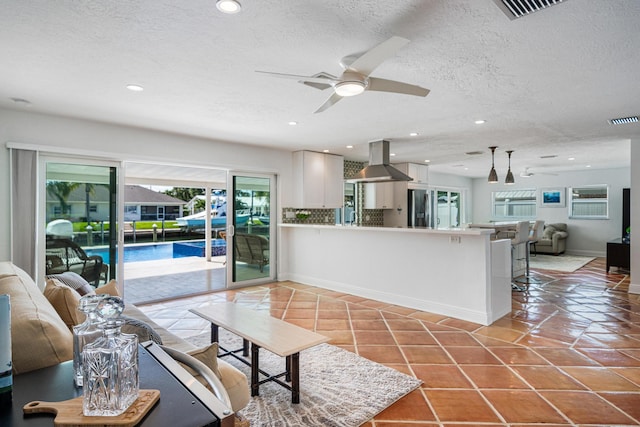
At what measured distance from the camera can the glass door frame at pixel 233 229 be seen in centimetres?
589

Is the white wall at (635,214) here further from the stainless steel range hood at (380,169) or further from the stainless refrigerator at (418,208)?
the stainless refrigerator at (418,208)

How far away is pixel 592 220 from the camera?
9672 mm

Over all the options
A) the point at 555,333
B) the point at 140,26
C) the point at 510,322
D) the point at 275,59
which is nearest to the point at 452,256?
the point at 510,322

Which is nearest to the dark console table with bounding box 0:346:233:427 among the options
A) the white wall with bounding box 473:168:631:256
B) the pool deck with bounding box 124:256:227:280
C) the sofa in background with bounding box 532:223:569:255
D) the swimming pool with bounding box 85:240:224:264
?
the pool deck with bounding box 124:256:227:280

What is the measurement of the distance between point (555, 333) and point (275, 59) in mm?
3839

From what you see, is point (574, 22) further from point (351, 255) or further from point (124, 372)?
point (351, 255)

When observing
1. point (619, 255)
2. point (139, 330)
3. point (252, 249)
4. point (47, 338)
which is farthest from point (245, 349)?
point (619, 255)

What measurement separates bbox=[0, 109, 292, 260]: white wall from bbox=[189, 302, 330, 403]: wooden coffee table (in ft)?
9.15

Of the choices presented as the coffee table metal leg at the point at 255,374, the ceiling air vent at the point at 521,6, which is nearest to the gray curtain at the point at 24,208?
the coffee table metal leg at the point at 255,374

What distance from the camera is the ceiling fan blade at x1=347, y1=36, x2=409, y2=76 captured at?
1.84 metres

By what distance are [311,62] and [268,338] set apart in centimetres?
200

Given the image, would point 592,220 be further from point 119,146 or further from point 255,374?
point 119,146

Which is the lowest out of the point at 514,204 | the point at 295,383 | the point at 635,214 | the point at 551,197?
the point at 295,383

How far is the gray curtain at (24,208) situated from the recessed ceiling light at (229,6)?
11.1 feet
